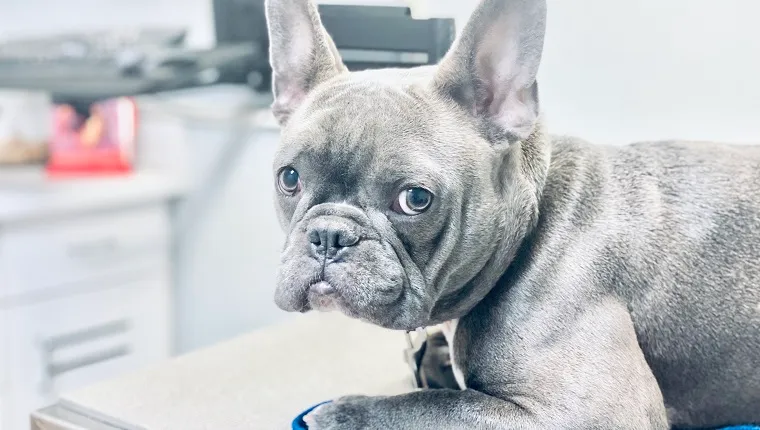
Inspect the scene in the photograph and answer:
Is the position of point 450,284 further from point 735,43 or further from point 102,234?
point 102,234

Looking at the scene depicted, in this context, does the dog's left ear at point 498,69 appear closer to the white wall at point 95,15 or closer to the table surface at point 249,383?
the table surface at point 249,383

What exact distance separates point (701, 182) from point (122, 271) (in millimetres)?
1597

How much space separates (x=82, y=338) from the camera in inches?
81.5

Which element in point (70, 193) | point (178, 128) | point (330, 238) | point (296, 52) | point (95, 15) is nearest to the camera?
point (330, 238)

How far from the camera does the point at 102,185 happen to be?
213 cm

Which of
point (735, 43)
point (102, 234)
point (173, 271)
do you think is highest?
point (735, 43)

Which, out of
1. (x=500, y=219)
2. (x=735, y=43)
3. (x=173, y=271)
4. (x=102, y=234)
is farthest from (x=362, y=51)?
(x=173, y=271)

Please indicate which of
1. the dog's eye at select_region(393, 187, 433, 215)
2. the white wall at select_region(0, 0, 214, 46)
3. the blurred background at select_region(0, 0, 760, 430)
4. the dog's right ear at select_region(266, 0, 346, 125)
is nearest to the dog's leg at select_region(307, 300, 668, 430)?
the dog's eye at select_region(393, 187, 433, 215)

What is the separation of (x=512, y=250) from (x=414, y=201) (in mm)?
118

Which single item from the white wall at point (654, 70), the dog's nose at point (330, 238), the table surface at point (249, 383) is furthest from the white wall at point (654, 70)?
the dog's nose at point (330, 238)

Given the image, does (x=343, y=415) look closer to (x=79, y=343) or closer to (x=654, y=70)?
(x=654, y=70)

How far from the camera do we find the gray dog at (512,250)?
0.80 meters

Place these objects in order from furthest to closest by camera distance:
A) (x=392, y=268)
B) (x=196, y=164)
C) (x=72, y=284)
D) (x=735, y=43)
Answer: 1. (x=196, y=164)
2. (x=72, y=284)
3. (x=735, y=43)
4. (x=392, y=268)

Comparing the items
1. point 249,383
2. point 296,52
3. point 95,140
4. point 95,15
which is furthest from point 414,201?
point 95,15
